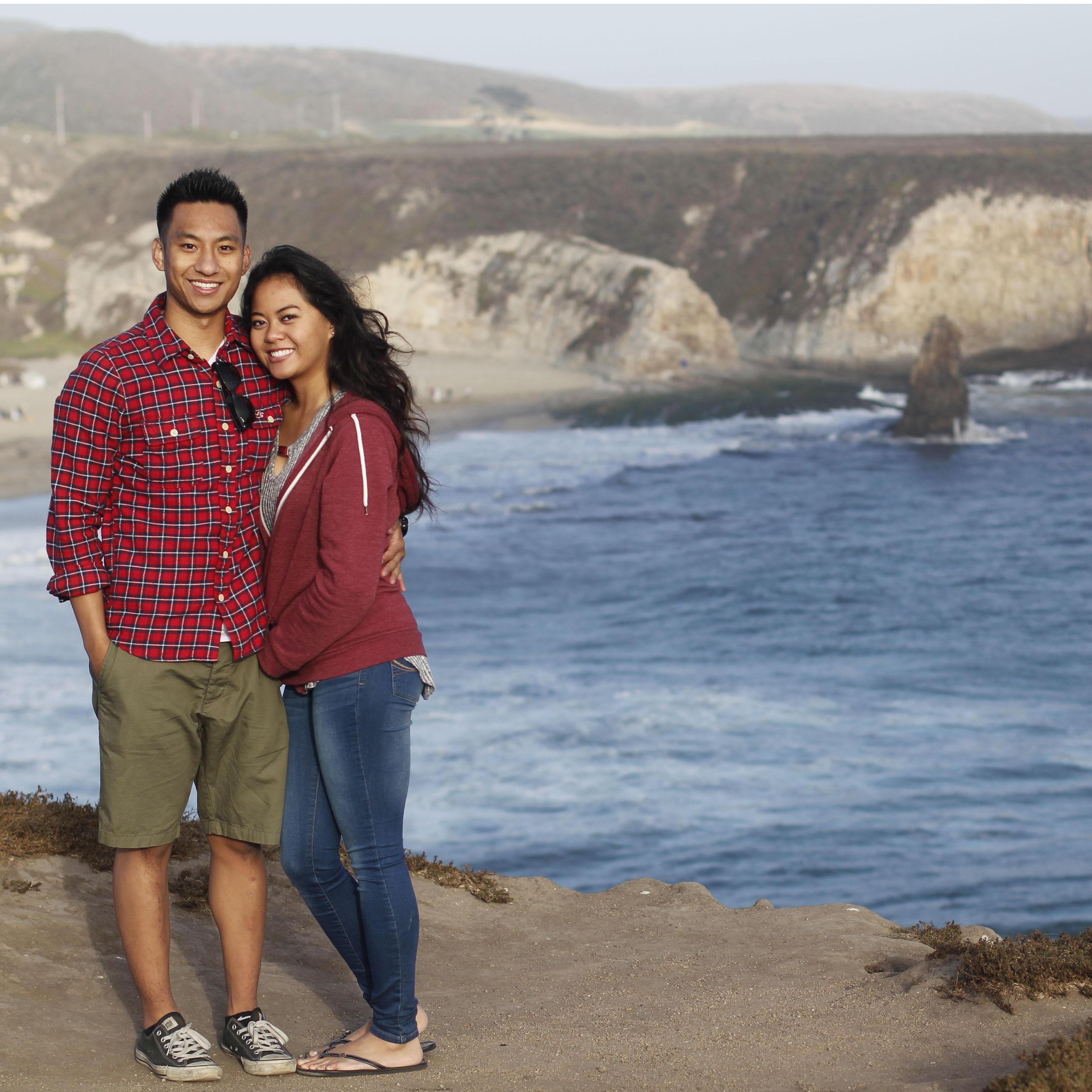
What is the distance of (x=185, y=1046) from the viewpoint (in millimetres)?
3973

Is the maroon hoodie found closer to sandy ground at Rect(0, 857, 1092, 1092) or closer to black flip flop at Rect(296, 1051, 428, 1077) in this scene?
black flip flop at Rect(296, 1051, 428, 1077)

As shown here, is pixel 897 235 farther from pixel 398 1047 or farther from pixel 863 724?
pixel 398 1047

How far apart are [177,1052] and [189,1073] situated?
0.08 m

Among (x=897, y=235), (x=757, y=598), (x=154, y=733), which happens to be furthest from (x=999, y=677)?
(x=897, y=235)

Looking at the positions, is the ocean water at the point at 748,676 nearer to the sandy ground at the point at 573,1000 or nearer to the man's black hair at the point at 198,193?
the sandy ground at the point at 573,1000

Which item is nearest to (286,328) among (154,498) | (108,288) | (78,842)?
(154,498)

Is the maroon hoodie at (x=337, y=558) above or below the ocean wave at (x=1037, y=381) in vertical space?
above

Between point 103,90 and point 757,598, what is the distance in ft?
570

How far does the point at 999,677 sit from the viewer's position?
65.7 ft

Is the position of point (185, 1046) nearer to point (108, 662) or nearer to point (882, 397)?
point (108, 662)

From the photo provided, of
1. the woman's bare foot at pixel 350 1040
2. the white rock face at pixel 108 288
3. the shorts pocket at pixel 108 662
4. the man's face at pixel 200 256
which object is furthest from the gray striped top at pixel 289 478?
the white rock face at pixel 108 288

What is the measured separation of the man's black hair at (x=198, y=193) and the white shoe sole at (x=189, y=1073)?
2.64m

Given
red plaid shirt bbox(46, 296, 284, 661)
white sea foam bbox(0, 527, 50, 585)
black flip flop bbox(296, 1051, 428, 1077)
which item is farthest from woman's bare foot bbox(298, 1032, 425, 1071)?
white sea foam bbox(0, 527, 50, 585)

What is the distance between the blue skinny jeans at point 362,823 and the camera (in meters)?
3.83
